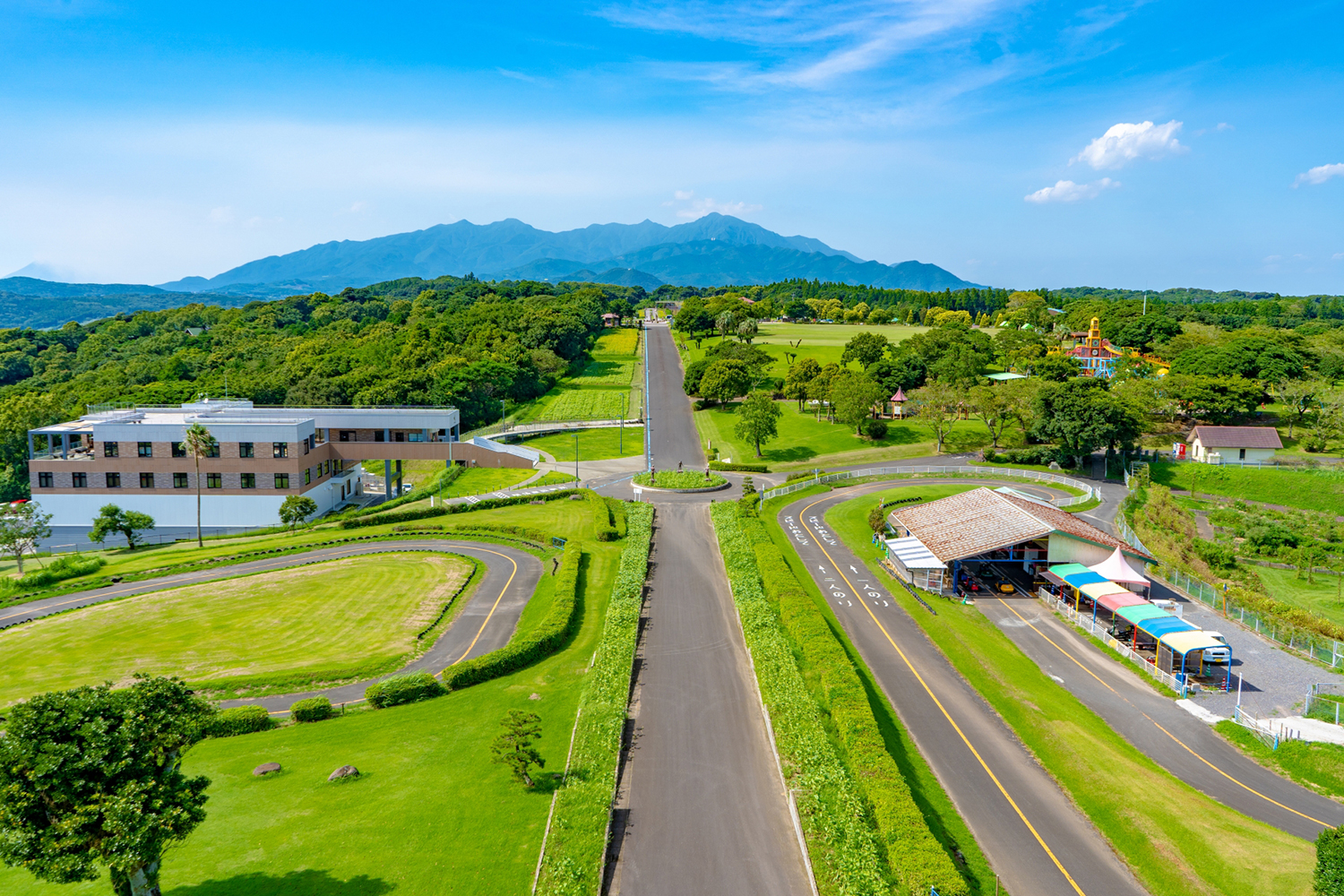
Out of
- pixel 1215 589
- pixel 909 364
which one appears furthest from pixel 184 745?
pixel 909 364

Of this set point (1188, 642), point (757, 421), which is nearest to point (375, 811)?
point (1188, 642)

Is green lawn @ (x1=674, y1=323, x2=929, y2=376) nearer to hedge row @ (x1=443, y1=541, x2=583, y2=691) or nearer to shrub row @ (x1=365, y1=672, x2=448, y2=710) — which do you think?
hedge row @ (x1=443, y1=541, x2=583, y2=691)

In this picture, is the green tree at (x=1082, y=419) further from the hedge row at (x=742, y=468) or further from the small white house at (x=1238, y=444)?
the hedge row at (x=742, y=468)

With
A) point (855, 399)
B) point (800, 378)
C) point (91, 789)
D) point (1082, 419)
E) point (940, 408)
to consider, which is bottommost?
point (91, 789)

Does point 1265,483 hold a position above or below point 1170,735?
above

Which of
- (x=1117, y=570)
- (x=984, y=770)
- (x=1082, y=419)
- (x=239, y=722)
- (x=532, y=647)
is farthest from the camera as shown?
(x=1082, y=419)

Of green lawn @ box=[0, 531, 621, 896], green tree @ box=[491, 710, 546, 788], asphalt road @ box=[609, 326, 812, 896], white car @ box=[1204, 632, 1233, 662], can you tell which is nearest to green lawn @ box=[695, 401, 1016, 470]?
asphalt road @ box=[609, 326, 812, 896]

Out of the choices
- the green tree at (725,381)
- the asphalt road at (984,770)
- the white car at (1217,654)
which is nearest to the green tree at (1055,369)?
the green tree at (725,381)

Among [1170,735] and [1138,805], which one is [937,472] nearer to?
[1170,735]
